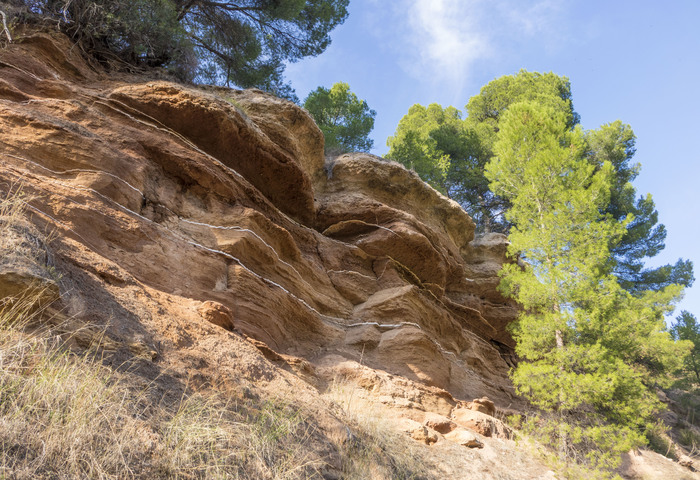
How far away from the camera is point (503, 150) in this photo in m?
12.9

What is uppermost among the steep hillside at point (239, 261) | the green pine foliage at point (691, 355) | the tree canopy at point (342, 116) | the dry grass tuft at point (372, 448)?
the tree canopy at point (342, 116)

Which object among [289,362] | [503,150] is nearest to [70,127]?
[289,362]

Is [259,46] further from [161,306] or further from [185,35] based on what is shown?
[161,306]

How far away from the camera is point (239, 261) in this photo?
291 inches

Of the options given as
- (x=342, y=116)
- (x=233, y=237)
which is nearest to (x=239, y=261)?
→ (x=233, y=237)

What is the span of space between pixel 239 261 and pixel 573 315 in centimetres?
712

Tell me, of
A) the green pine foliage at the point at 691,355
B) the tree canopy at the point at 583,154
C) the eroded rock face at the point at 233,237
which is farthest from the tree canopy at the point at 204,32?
the green pine foliage at the point at 691,355

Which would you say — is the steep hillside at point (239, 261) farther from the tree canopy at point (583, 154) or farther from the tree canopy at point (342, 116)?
the tree canopy at point (583, 154)

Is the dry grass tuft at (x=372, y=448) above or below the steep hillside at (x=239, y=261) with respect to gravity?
below

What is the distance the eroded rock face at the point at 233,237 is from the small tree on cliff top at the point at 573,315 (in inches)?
75.5

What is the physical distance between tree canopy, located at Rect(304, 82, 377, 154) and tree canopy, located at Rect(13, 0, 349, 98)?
10.3 ft

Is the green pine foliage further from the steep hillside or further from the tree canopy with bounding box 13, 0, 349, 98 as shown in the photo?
the tree canopy with bounding box 13, 0, 349, 98

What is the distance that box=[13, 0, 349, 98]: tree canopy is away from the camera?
366 inches

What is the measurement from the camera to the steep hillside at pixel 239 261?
465 centimetres
